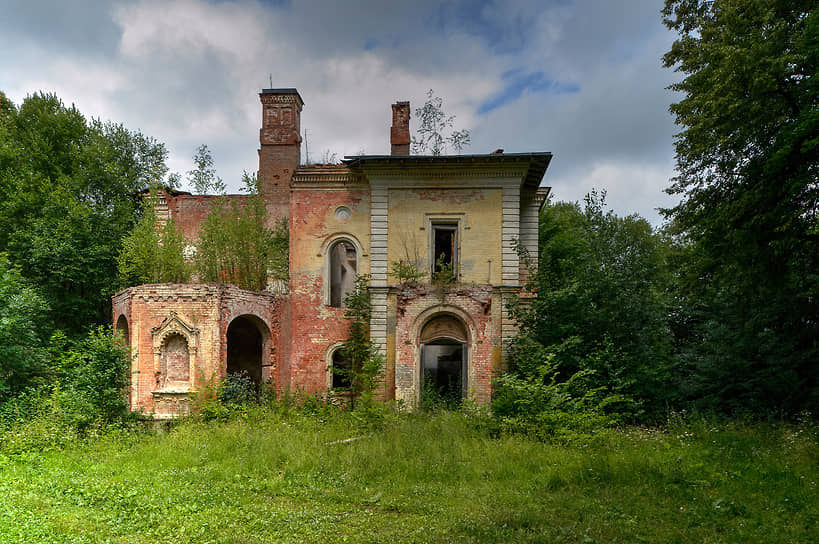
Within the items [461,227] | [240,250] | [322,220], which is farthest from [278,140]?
[461,227]

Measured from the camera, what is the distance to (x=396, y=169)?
52.6 ft

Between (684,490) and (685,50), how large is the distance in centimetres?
1175

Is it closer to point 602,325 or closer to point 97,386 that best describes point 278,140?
point 97,386

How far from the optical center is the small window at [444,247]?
632 inches

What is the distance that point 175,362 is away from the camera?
13.5 metres

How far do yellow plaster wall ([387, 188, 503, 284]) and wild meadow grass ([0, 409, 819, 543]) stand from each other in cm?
543

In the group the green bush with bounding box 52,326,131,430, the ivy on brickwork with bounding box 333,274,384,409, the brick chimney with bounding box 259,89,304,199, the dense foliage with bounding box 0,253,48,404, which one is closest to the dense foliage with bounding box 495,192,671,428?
the ivy on brickwork with bounding box 333,274,384,409

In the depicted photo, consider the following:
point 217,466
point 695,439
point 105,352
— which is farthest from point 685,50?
point 105,352

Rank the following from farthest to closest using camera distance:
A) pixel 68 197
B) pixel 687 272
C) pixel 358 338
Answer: pixel 68 197 < pixel 358 338 < pixel 687 272

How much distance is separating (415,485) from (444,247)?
32.2 feet

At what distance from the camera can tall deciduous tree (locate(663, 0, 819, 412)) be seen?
10812mm

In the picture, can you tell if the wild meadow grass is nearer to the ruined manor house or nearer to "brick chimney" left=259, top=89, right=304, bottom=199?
the ruined manor house

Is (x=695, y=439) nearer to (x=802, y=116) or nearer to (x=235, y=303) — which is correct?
(x=802, y=116)

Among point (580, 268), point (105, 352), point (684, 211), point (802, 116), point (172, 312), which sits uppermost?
point (802, 116)
